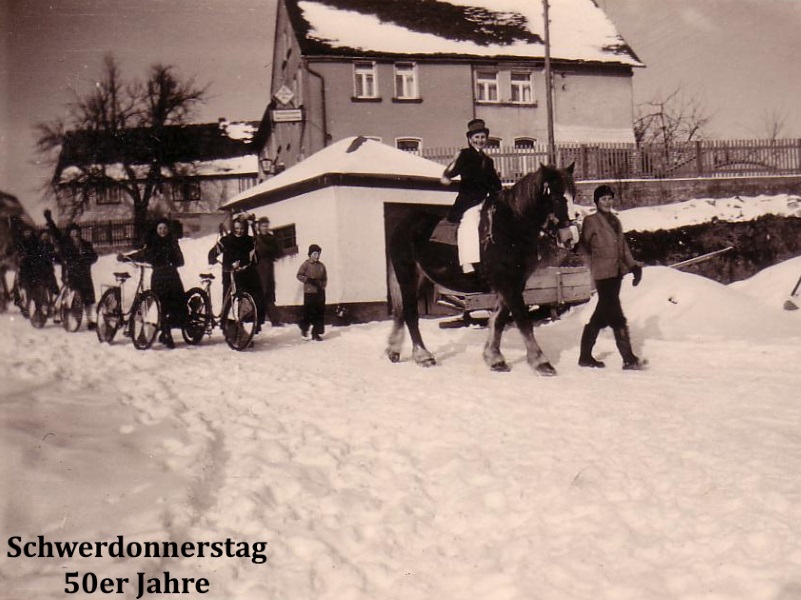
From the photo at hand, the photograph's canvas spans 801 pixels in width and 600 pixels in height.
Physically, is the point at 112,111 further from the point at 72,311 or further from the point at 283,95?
the point at 283,95

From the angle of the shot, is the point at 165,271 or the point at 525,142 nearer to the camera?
the point at 165,271

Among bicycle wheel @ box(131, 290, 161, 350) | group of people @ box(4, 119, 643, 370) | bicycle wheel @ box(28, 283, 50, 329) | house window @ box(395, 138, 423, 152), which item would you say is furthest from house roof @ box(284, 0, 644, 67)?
bicycle wheel @ box(131, 290, 161, 350)

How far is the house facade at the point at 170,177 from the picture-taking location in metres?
8.84

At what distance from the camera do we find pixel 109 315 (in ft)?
33.5

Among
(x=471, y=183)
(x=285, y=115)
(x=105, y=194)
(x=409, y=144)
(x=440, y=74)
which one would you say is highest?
(x=440, y=74)

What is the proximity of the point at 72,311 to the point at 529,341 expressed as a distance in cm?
778

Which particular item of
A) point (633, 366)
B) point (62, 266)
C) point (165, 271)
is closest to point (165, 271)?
point (165, 271)

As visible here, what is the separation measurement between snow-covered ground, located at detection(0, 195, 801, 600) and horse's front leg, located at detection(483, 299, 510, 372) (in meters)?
0.33

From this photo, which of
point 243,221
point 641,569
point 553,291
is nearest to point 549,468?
point 641,569

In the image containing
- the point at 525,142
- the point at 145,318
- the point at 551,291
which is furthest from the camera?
the point at 525,142

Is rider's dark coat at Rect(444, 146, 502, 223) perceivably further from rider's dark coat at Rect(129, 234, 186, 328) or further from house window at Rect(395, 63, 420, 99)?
house window at Rect(395, 63, 420, 99)

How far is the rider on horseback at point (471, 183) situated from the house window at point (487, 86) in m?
23.9

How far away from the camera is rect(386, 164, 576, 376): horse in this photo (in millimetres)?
7219

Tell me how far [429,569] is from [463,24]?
103 feet
